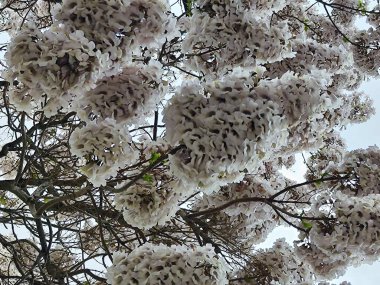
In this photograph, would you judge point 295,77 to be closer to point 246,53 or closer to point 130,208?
point 246,53

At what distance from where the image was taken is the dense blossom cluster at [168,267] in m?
3.19

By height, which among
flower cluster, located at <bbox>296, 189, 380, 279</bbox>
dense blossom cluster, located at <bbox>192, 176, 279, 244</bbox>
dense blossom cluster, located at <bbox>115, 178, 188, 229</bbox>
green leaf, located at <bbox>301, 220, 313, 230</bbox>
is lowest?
flower cluster, located at <bbox>296, 189, 380, 279</bbox>

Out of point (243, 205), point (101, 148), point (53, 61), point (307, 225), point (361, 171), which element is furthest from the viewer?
point (243, 205)

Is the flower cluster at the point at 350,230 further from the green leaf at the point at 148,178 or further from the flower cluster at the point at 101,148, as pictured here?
the flower cluster at the point at 101,148

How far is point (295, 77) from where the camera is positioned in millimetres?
3273

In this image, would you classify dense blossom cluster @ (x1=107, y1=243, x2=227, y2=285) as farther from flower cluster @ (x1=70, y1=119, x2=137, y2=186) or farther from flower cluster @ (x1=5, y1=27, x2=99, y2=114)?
flower cluster @ (x1=5, y1=27, x2=99, y2=114)

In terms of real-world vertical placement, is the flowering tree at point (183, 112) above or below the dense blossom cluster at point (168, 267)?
above

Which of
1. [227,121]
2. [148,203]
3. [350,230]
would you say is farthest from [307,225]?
[227,121]

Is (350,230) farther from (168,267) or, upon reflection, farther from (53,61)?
(53,61)

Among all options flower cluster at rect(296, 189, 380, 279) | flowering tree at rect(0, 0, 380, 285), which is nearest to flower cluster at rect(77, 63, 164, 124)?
flowering tree at rect(0, 0, 380, 285)

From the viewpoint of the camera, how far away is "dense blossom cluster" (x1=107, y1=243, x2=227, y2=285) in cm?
319

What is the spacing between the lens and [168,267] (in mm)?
3229

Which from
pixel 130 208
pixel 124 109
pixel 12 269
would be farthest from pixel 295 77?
pixel 12 269

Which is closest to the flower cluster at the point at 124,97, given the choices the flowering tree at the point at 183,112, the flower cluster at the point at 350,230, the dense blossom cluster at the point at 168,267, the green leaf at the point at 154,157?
the flowering tree at the point at 183,112
